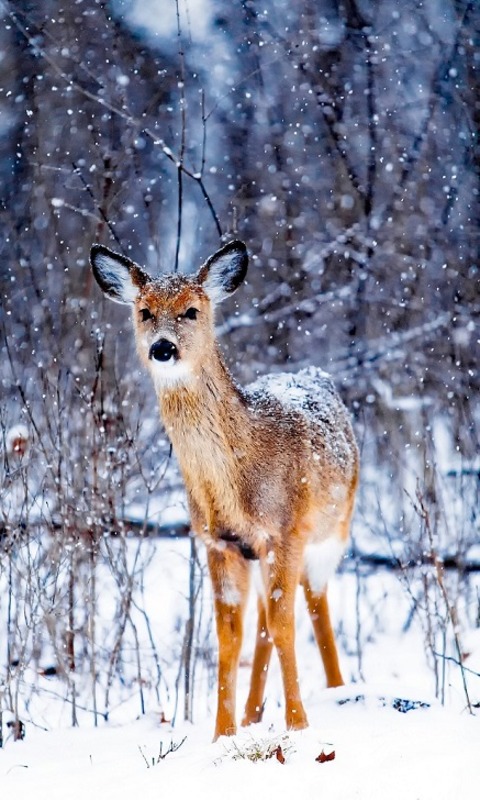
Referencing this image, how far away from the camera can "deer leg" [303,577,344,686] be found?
→ 601 cm

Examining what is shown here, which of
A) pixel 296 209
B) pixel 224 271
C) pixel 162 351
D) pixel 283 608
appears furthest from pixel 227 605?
pixel 296 209

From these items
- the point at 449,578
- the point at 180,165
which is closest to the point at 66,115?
the point at 180,165

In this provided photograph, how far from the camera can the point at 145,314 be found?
5105mm

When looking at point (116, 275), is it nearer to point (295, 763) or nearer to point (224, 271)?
point (224, 271)

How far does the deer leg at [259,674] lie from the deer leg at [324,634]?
452mm

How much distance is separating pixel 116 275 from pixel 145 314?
Result: 1.44ft

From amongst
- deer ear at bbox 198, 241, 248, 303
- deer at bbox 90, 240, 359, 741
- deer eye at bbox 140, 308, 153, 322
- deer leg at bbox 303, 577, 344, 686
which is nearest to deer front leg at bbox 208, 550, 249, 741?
deer at bbox 90, 240, 359, 741

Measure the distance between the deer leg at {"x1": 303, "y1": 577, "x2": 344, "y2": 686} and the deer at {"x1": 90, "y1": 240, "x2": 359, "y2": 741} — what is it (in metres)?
0.85

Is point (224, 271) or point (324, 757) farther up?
point (224, 271)

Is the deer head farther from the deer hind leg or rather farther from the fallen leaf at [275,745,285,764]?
the fallen leaf at [275,745,285,764]

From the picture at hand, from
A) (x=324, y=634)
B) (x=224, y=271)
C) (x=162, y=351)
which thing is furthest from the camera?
(x=324, y=634)

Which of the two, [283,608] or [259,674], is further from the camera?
[259,674]

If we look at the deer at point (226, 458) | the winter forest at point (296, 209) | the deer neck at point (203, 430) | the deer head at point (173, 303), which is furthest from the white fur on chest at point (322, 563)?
the winter forest at point (296, 209)

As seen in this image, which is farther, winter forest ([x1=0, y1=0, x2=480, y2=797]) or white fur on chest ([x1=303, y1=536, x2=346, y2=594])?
winter forest ([x1=0, y1=0, x2=480, y2=797])
